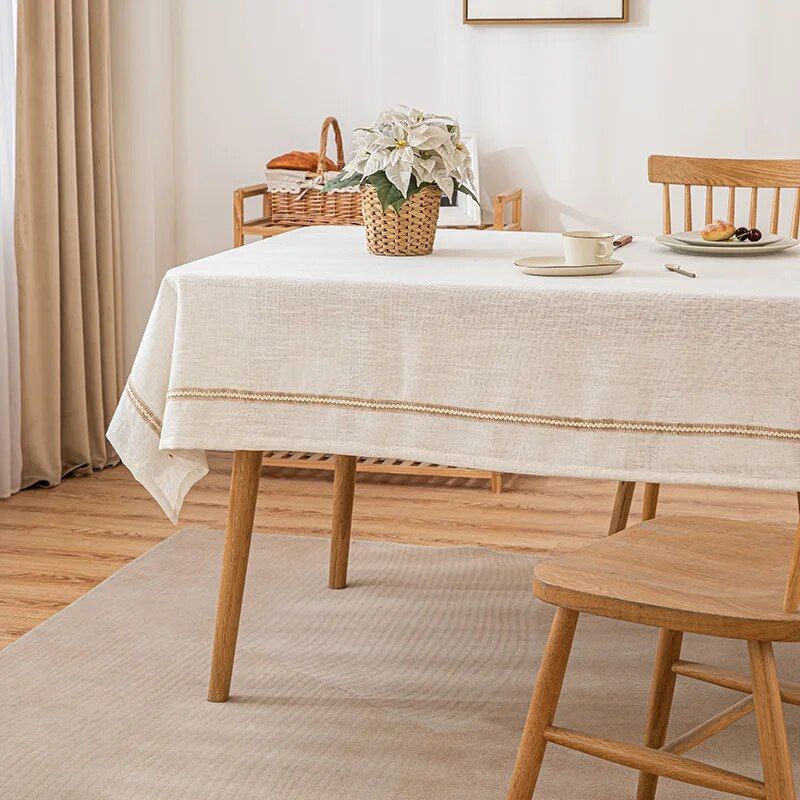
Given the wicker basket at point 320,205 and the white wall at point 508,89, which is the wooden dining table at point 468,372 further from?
the white wall at point 508,89

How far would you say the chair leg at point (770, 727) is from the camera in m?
1.25

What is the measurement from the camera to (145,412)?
1.85 m

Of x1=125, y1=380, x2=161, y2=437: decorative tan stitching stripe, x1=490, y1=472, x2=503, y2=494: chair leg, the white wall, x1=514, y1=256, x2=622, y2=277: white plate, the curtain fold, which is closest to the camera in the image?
x1=514, y1=256, x2=622, y2=277: white plate

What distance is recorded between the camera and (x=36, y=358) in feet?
10.8

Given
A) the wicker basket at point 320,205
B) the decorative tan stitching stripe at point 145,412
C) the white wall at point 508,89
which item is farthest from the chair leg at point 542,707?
the white wall at point 508,89

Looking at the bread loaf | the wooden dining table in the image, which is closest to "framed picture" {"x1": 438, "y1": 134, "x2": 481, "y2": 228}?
the bread loaf

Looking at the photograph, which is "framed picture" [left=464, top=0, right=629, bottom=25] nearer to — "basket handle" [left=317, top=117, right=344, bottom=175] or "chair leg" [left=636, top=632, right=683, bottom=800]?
"basket handle" [left=317, top=117, right=344, bottom=175]

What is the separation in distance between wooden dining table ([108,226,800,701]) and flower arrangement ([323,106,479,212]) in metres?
0.12

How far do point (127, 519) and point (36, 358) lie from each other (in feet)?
1.87

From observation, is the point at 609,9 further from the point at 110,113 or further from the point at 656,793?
the point at 656,793

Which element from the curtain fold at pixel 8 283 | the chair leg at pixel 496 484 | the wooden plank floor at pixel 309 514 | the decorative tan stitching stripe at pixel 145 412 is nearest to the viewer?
the decorative tan stitching stripe at pixel 145 412

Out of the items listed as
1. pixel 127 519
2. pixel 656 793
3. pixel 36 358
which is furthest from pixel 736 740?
pixel 36 358

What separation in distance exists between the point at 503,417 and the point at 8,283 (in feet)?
6.74

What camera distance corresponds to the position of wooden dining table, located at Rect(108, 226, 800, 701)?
5.17ft
